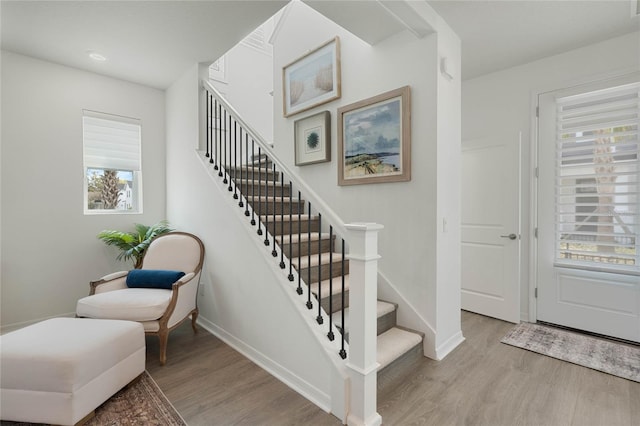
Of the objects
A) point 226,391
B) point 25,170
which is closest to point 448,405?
point 226,391

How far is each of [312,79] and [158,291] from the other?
2.57 meters

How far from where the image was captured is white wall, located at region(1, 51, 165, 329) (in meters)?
2.96

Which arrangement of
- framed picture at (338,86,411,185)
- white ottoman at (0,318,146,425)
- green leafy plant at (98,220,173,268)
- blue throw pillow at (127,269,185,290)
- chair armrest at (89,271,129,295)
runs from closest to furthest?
white ottoman at (0,318,146,425) → framed picture at (338,86,411,185) → chair armrest at (89,271,129,295) → blue throw pillow at (127,269,185,290) → green leafy plant at (98,220,173,268)

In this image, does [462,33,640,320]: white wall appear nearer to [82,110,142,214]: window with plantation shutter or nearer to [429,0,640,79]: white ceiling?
[429,0,640,79]: white ceiling

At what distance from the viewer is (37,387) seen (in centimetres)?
160

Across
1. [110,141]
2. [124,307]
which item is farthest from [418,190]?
[110,141]

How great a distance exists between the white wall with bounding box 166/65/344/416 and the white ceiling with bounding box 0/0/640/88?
0.60 m

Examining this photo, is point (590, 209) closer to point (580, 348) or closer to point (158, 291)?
point (580, 348)

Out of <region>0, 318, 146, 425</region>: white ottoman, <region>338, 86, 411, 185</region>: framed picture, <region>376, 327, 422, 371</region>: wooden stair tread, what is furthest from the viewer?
<region>338, 86, 411, 185</region>: framed picture

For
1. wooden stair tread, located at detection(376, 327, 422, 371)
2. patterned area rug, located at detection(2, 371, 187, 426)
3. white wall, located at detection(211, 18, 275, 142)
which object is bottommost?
patterned area rug, located at detection(2, 371, 187, 426)

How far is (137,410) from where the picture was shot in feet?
5.89

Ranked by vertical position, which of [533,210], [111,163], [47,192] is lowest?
[533,210]

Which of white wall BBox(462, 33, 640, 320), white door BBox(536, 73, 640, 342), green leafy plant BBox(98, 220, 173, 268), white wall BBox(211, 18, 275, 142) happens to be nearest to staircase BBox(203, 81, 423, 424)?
green leafy plant BBox(98, 220, 173, 268)

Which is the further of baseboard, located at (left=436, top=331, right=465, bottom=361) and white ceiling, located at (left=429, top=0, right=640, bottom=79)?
baseboard, located at (left=436, top=331, right=465, bottom=361)
